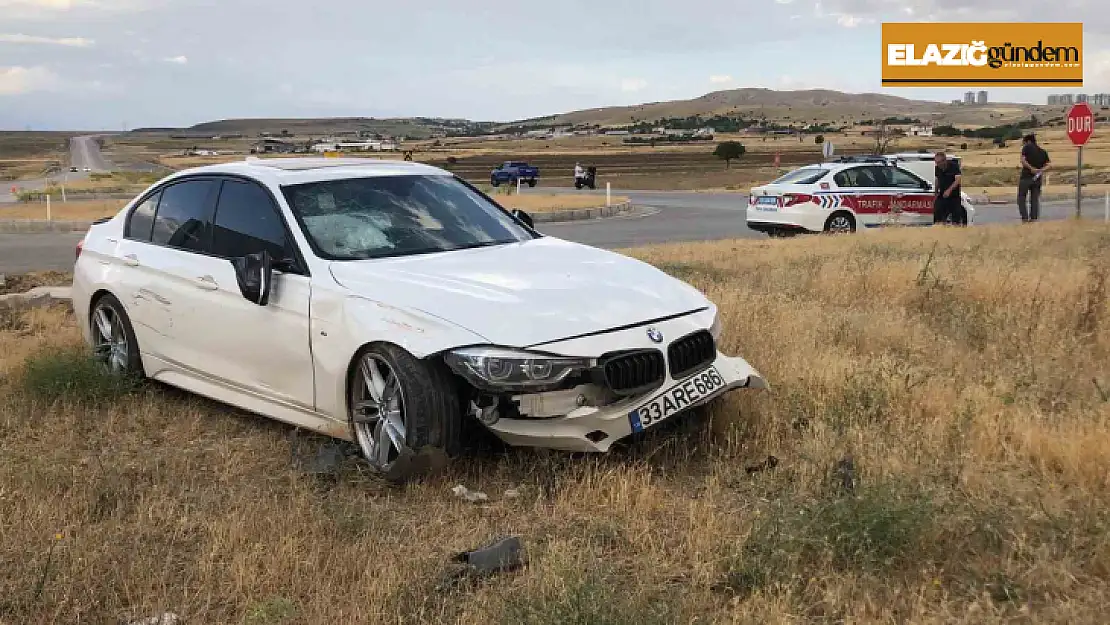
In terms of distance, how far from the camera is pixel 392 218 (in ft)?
18.1

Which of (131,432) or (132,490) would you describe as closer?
(132,490)

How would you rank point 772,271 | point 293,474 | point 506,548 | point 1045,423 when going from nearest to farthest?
1. point 506,548
2. point 293,474
3. point 1045,423
4. point 772,271

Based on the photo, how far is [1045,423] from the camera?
4.95m

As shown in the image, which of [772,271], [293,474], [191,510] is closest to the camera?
[191,510]

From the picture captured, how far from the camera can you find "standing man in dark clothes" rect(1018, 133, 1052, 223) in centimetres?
1781

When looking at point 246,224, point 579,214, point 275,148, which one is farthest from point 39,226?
point 275,148

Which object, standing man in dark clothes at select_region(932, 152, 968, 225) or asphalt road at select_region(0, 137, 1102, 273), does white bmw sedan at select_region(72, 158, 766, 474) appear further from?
standing man in dark clothes at select_region(932, 152, 968, 225)

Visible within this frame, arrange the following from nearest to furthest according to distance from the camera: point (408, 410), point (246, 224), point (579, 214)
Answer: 1. point (408, 410)
2. point (246, 224)
3. point (579, 214)

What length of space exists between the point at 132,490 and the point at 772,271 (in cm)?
797

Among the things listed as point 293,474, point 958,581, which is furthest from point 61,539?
point 958,581

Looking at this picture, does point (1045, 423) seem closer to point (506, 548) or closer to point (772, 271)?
point (506, 548)

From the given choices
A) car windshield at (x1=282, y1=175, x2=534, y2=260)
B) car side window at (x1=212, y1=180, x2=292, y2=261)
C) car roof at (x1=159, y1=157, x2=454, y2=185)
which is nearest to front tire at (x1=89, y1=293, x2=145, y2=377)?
car roof at (x1=159, y1=157, x2=454, y2=185)

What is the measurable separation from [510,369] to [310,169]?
2.30 meters

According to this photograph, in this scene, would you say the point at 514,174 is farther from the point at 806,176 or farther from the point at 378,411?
the point at 378,411
